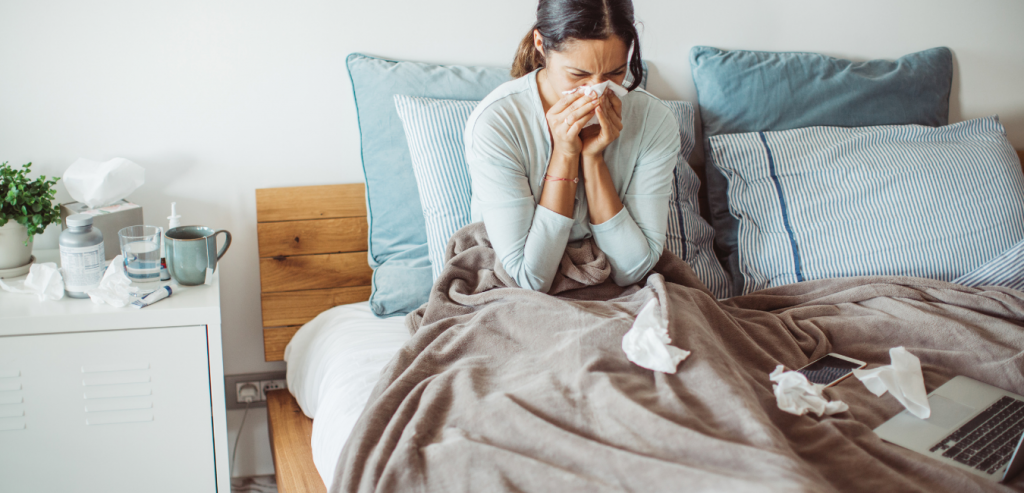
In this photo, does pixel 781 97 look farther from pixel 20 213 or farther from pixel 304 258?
pixel 20 213

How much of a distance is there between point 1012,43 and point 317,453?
2.35m

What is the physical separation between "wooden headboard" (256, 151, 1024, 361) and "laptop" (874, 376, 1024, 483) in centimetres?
120

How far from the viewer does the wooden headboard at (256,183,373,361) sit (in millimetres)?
1563

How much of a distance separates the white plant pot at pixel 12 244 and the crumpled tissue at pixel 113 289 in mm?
221

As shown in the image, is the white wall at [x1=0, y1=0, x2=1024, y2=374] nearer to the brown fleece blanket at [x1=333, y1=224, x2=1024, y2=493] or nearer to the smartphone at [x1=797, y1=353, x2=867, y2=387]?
the brown fleece blanket at [x1=333, y1=224, x2=1024, y2=493]

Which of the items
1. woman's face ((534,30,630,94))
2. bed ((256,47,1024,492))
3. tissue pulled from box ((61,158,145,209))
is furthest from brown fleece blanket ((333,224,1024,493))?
tissue pulled from box ((61,158,145,209))

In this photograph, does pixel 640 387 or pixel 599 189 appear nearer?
pixel 640 387

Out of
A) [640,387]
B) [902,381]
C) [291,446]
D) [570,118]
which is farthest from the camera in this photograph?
[291,446]

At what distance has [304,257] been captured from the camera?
1.59m

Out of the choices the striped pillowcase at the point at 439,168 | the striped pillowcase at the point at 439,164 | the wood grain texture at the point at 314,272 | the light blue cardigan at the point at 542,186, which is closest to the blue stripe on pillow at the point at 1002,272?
the striped pillowcase at the point at 439,164

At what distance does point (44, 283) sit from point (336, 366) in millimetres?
560

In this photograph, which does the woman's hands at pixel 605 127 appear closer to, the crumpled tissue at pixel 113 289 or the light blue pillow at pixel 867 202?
the light blue pillow at pixel 867 202

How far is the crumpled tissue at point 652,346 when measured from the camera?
0.92 meters

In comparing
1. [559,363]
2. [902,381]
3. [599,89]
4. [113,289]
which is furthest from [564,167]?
[113,289]
